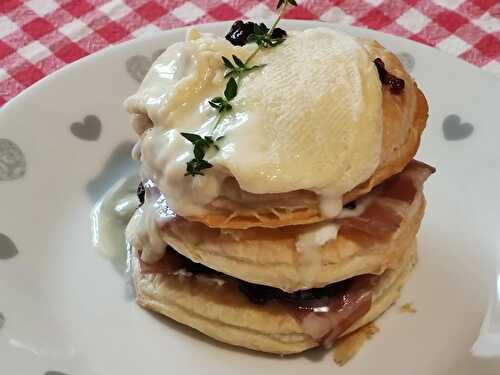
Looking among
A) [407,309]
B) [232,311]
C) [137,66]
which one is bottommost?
[137,66]

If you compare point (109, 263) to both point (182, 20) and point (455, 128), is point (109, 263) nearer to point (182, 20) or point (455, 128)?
point (455, 128)

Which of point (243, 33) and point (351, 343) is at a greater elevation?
point (243, 33)

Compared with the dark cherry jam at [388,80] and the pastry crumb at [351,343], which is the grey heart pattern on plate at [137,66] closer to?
the dark cherry jam at [388,80]

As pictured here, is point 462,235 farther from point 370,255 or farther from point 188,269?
point 188,269

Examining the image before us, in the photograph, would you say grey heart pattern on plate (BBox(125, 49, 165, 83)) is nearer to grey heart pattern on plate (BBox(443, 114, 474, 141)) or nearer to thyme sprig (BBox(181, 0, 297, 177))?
thyme sprig (BBox(181, 0, 297, 177))

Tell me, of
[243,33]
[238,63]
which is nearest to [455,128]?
[243,33]

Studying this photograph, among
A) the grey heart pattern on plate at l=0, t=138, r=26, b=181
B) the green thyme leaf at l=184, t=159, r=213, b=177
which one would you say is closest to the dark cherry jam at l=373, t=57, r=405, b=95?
the green thyme leaf at l=184, t=159, r=213, b=177

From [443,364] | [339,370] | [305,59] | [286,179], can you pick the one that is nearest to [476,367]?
[443,364]
